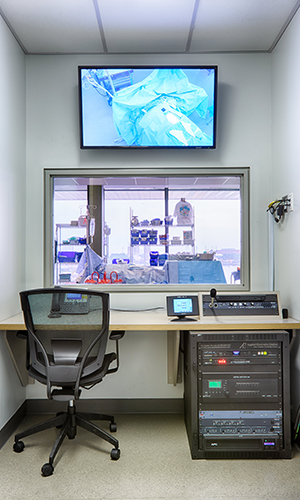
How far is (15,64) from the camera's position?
2.60 meters

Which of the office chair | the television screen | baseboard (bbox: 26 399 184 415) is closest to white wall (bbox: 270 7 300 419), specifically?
the television screen

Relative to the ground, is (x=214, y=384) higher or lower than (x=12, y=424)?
higher

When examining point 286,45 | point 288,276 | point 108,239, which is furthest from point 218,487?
point 286,45

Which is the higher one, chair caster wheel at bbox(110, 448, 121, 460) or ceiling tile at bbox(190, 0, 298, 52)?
ceiling tile at bbox(190, 0, 298, 52)

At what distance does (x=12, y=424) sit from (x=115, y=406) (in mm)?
782

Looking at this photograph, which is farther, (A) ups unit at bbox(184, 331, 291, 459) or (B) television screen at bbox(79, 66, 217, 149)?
(B) television screen at bbox(79, 66, 217, 149)

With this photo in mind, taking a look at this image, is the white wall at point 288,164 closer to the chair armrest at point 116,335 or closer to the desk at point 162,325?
the desk at point 162,325

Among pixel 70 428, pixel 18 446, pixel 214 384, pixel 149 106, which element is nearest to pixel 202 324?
pixel 214 384

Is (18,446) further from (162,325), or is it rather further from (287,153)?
(287,153)

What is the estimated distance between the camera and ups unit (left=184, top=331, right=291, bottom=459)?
2.12m

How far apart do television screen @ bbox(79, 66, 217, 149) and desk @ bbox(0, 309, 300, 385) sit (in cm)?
133

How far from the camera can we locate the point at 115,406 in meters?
2.78

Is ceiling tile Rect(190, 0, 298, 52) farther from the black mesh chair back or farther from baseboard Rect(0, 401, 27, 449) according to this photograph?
baseboard Rect(0, 401, 27, 449)

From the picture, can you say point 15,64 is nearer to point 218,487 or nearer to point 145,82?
point 145,82
